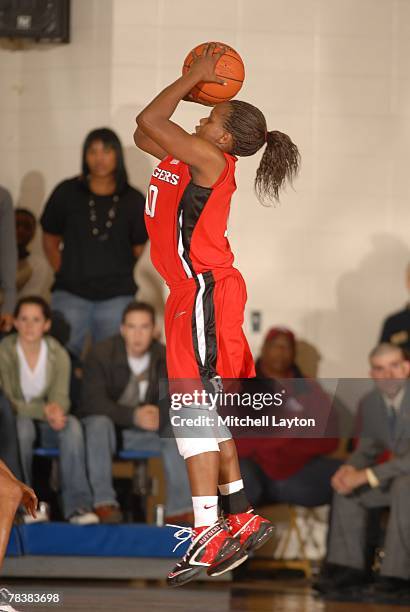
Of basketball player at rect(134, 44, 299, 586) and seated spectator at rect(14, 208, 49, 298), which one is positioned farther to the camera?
seated spectator at rect(14, 208, 49, 298)

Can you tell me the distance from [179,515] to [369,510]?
3.24 ft

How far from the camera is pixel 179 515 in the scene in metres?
6.69

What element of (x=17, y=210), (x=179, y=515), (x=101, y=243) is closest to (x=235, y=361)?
(x=179, y=515)

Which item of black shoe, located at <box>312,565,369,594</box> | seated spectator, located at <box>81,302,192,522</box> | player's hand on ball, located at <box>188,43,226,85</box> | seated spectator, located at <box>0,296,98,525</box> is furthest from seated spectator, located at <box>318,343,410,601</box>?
player's hand on ball, located at <box>188,43,226,85</box>

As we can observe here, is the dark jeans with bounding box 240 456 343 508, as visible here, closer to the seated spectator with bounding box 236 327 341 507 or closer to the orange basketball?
the seated spectator with bounding box 236 327 341 507

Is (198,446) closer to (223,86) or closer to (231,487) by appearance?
(231,487)

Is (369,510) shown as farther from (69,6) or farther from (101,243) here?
(69,6)

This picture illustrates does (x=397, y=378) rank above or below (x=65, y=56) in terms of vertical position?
below

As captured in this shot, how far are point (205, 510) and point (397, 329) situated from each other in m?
3.30

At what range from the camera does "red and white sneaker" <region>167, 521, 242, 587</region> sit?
4.53m

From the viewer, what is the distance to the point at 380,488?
6.70 meters

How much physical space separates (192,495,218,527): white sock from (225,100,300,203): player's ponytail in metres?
1.11

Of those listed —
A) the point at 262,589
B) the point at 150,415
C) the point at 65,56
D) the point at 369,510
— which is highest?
the point at 65,56

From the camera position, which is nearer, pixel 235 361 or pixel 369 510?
pixel 235 361
